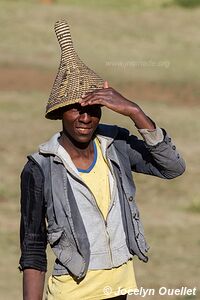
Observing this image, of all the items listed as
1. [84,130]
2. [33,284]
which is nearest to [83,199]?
[84,130]

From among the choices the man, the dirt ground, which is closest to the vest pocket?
the man

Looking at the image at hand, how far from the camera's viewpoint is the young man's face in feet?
14.6

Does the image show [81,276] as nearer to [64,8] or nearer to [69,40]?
[69,40]

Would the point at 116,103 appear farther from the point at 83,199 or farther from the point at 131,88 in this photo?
the point at 131,88

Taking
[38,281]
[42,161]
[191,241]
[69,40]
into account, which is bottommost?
[191,241]

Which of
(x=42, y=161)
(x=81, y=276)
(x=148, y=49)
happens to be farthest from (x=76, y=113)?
(x=148, y=49)

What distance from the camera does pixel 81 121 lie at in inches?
175

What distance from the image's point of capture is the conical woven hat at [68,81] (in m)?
4.49

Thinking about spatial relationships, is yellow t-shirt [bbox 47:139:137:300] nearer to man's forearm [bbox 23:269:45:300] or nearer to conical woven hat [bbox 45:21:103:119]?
man's forearm [bbox 23:269:45:300]

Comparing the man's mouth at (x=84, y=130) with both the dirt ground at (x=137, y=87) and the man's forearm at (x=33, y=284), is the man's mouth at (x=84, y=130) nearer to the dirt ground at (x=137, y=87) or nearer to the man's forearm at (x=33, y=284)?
the man's forearm at (x=33, y=284)

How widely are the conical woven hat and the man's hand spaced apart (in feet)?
0.21

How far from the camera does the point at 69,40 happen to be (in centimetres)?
465

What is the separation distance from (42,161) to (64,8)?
18.1 m

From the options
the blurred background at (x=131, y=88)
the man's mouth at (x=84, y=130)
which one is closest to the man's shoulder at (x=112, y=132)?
the man's mouth at (x=84, y=130)
